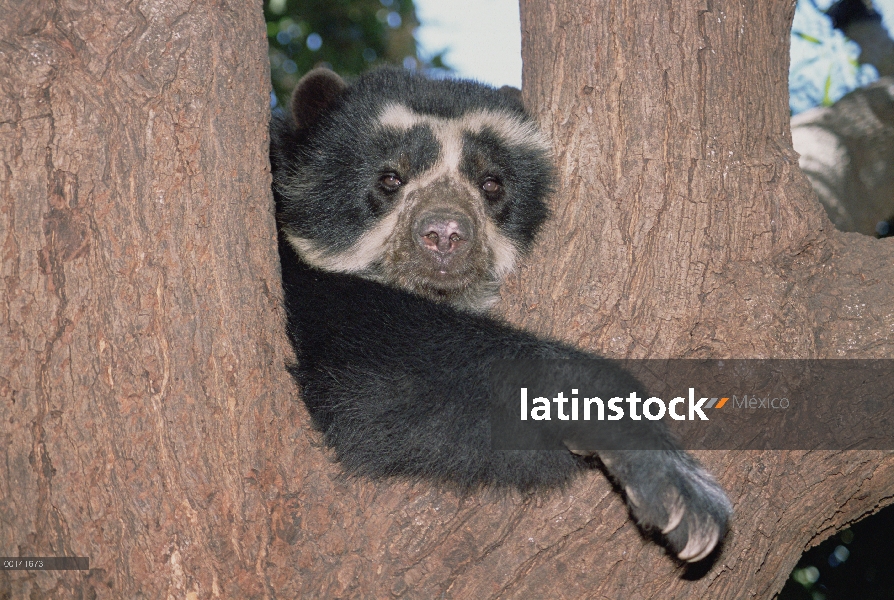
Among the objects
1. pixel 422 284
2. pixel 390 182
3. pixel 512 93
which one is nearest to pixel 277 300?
pixel 422 284

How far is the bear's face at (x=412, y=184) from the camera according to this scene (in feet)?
13.5

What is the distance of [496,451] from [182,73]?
1.83m

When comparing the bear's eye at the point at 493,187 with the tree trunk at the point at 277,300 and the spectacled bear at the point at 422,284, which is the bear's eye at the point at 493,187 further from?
the tree trunk at the point at 277,300

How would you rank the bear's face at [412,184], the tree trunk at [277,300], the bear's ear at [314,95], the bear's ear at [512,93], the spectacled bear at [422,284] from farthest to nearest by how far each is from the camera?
1. the bear's ear at [512,93]
2. the bear's ear at [314,95]
3. the bear's face at [412,184]
4. the spectacled bear at [422,284]
5. the tree trunk at [277,300]

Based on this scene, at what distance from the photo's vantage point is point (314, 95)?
14.3 feet

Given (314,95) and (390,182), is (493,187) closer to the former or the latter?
(390,182)

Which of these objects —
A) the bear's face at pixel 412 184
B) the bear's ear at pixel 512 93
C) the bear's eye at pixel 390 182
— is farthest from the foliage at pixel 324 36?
the bear's eye at pixel 390 182

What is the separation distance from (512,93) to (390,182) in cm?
101

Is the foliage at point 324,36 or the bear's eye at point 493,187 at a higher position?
the foliage at point 324,36

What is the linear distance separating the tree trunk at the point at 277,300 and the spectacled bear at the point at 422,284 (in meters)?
0.17

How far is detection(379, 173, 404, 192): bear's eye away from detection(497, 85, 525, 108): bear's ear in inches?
33.4

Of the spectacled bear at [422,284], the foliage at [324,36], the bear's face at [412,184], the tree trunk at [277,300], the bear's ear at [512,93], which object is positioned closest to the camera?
the tree trunk at [277,300]

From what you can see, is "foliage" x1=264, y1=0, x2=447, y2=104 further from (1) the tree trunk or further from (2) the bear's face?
(1) the tree trunk

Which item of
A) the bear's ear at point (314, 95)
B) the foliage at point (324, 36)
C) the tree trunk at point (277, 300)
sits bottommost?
the tree trunk at point (277, 300)
